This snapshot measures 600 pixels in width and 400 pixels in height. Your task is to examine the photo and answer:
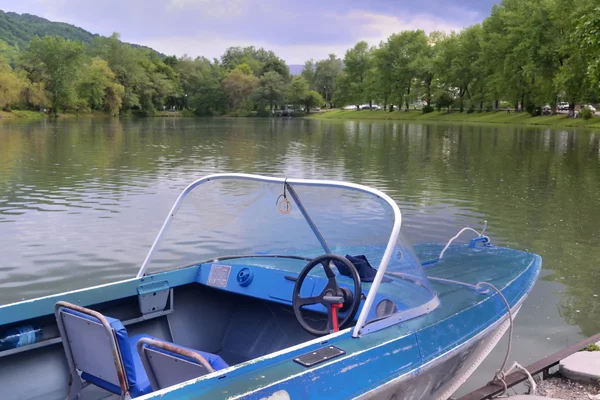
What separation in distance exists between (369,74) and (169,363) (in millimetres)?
103246

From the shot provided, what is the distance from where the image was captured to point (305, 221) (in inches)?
181

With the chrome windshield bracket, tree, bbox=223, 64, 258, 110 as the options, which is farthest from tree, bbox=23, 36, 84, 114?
the chrome windshield bracket

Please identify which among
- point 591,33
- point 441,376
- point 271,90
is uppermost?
point 271,90

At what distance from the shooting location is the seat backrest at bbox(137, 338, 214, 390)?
2.97 meters

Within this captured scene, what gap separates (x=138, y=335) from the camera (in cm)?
463

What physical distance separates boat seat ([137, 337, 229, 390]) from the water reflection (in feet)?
17.5

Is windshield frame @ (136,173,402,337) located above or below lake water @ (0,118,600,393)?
above

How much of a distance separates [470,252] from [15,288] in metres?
6.20

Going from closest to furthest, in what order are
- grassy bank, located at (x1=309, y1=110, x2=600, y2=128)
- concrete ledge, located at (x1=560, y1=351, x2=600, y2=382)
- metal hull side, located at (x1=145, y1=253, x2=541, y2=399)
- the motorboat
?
1. metal hull side, located at (x1=145, y1=253, x2=541, y2=399)
2. the motorboat
3. concrete ledge, located at (x1=560, y1=351, x2=600, y2=382)
4. grassy bank, located at (x1=309, y1=110, x2=600, y2=128)

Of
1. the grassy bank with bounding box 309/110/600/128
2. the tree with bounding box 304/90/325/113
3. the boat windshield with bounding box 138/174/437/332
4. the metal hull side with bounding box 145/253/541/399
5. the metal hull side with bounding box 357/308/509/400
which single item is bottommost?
the metal hull side with bounding box 357/308/509/400

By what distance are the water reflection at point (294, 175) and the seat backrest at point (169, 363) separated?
17.6 ft

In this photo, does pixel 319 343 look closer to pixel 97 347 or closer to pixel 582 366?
pixel 97 347

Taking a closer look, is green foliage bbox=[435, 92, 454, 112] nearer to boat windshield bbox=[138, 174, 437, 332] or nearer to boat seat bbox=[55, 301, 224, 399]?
boat windshield bbox=[138, 174, 437, 332]

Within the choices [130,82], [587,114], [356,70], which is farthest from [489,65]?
[130,82]
